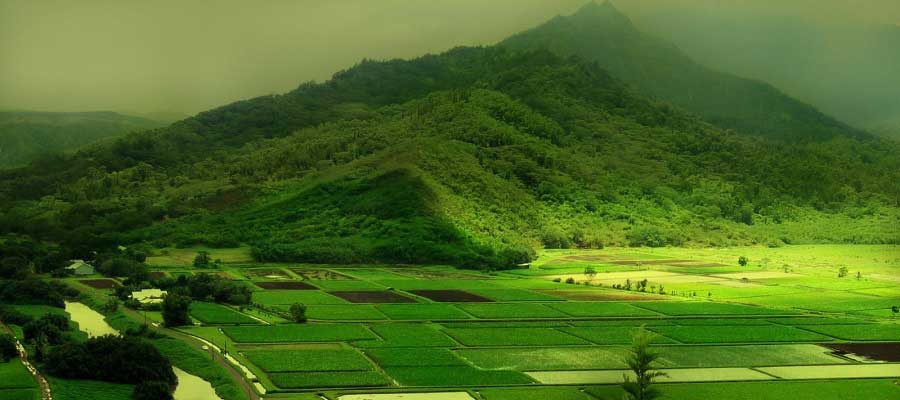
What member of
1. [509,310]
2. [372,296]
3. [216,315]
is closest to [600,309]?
[509,310]

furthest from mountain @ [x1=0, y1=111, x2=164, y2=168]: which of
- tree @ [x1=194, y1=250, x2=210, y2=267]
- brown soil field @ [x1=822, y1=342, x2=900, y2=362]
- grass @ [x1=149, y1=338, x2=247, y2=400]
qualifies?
brown soil field @ [x1=822, y1=342, x2=900, y2=362]

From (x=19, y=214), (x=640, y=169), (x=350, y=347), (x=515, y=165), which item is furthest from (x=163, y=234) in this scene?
(x=640, y=169)

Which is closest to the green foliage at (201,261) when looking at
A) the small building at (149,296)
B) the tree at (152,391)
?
Result: the small building at (149,296)

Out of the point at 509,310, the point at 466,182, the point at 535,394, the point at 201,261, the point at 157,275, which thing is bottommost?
the point at 157,275

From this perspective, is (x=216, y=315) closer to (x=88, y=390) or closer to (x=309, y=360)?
(x=309, y=360)

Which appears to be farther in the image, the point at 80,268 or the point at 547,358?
the point at 80,268

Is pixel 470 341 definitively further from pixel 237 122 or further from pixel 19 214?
pixel 237 122

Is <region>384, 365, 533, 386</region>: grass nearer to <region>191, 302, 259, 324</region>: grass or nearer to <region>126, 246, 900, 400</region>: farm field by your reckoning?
<region>126, 246, 900, 400</region>: farm field

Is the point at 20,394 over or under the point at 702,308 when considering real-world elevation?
under
